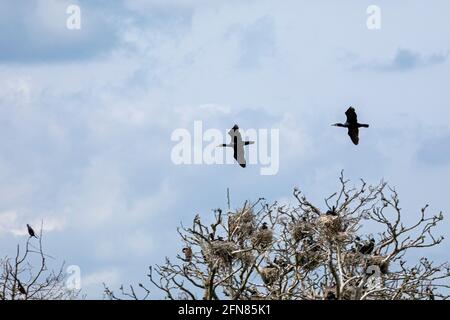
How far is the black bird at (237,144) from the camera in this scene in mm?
24203

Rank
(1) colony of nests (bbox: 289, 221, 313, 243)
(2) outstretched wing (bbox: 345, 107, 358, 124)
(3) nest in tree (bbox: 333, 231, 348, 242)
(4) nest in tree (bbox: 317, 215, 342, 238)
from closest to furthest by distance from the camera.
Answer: (3) nest in tree (bbox: 333, 231, 348, 242) → (4) nest in tree (bbox: 317, 215, 342, 238) → (1) colony of nests (bbox: 289, 221, 313, 243) → (2) outstretched wing (bbox: 345, 107, 358, 124)

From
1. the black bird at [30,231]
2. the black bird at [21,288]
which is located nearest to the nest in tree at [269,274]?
the black bird at [30,231]

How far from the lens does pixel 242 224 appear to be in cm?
2441

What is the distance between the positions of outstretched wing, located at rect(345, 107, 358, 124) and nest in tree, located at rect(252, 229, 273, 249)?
3243 millimetres

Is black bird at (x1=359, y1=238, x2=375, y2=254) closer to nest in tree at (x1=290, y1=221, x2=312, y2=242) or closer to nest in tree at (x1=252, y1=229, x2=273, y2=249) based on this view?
nest in tree at (x1=290, y1=221, x2=312, y2=242)

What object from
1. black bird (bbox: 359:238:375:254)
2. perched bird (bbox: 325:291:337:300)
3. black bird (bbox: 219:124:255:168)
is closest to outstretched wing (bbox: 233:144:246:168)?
black bird (bbox: 219:124:255:168)

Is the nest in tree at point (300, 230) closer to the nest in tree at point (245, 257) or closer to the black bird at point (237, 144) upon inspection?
the nest in tree at point (245, 257)

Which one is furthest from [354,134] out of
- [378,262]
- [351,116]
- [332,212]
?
[378,262]

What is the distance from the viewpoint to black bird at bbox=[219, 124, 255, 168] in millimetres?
24203

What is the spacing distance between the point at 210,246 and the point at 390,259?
12.5 feet

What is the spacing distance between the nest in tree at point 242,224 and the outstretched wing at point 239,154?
3.59 feet
